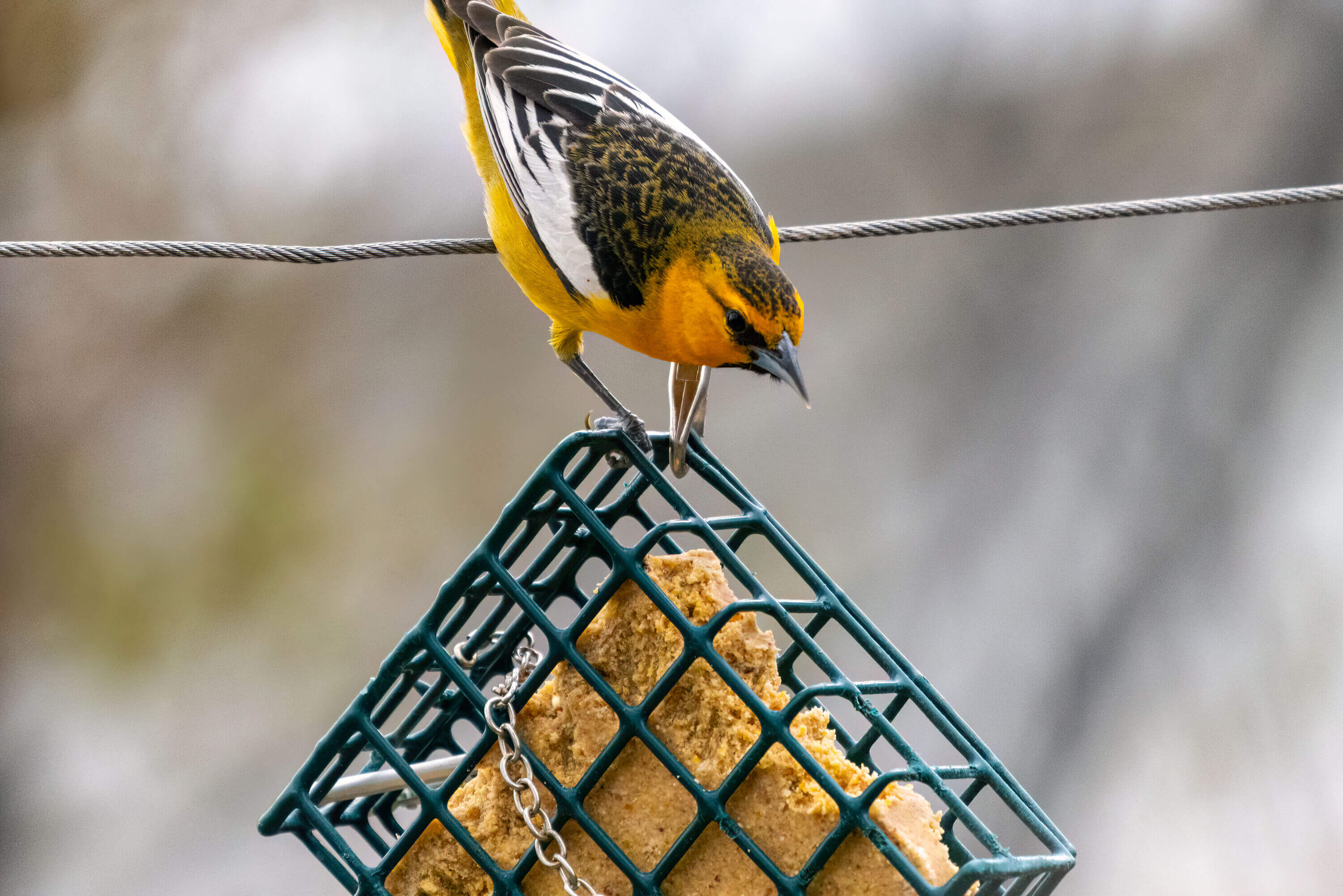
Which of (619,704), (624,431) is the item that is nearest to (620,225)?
(624,431)

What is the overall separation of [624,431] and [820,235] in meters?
0.73

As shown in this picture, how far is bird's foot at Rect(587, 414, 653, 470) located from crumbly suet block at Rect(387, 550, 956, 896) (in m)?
0.23

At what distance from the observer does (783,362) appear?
7.58ft

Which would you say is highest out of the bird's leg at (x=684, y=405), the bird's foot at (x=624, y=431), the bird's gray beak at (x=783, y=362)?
the bird's gray beak at (x=783, y=362)

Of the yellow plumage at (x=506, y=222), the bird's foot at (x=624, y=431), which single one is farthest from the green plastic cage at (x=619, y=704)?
the yellow plumage at (x=506, y=222)

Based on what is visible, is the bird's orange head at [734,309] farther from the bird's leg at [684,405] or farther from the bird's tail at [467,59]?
the bird's tail at [467,59]

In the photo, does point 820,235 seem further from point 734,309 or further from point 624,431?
point 624,431

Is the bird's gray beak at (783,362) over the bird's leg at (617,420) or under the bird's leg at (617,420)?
over

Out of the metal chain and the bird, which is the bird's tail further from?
the metal chain

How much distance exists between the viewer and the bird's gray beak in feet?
7.48

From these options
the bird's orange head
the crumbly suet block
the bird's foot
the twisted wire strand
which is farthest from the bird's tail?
the crumbly suet block

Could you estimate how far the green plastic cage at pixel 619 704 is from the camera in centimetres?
190

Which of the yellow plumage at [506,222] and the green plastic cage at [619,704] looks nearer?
the green plastic cage at [619,704]

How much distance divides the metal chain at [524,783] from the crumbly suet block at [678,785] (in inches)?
1.9
